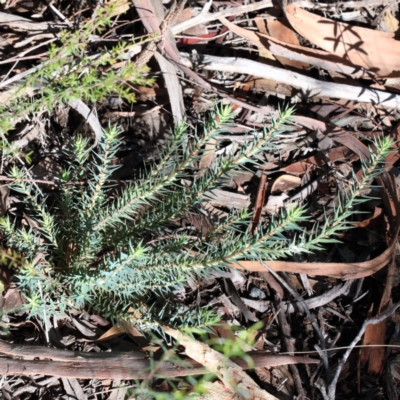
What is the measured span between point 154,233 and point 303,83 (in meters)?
1.08

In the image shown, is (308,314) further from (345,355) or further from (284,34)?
(284,34)

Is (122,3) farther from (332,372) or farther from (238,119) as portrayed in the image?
(332,372)

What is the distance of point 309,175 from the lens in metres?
2.54

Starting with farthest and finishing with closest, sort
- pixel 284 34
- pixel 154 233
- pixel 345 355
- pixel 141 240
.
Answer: pixel 284 34 < pixel 154 233 < pixel 345 355 < pixel 141 240

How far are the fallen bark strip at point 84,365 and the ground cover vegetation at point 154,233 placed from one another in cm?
3

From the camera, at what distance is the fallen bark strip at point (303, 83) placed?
246cm

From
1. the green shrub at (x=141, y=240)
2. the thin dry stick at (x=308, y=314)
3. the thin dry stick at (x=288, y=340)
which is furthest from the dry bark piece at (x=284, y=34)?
the thin dry stick at (x=288, y=340)

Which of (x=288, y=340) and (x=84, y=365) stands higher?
(x=84, y=365)

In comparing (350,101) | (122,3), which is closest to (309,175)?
(350,101)

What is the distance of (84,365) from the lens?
195 centimetres

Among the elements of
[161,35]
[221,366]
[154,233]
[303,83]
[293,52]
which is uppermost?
[161,35]

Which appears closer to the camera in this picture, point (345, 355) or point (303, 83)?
point (345, 355)

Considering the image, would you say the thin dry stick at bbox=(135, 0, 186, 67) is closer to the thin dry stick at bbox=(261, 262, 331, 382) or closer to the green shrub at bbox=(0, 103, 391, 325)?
the green shrub at bbox=(0, 103, 391, 325)

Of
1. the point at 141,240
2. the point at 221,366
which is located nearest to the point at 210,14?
the point at 141,240
